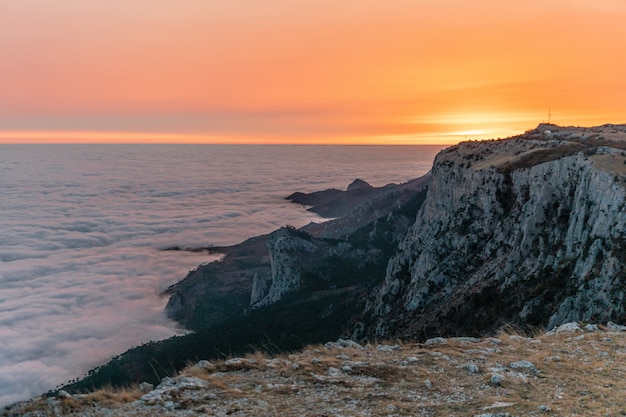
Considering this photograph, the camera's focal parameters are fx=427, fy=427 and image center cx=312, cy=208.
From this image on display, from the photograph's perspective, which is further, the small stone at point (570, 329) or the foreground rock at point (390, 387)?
the small stone at point (570, 329)

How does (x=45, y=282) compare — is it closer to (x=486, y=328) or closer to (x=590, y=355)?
(x=486, y=328)

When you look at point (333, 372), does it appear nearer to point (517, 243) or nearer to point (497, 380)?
point (497, 380)

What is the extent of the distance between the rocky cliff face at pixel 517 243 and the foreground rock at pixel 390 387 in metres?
11.2

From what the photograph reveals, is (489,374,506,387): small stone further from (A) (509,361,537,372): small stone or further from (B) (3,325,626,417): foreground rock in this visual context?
(A) (509,361,537,372): small stone

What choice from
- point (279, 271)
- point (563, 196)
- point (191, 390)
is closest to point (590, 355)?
point (191, 390)

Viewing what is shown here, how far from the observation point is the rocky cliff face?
25516mm

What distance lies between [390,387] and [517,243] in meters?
26.3

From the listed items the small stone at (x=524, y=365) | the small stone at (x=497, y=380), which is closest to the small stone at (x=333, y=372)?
the small stone at (x=497, y=380)

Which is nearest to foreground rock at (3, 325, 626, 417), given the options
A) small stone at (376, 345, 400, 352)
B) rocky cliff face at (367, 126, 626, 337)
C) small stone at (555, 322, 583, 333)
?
small stone at (376, 345, 400, 352)

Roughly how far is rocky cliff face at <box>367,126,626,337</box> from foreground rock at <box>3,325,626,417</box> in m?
11.2

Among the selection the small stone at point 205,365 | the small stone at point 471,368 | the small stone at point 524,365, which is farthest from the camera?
the small stone at point 205,365

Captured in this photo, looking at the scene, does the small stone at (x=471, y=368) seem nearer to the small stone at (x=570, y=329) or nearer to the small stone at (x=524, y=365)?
the small stone at (x=524, y=365)

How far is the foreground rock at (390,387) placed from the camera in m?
10.5

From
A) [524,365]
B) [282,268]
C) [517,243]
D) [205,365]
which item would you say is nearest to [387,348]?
[524,365]
